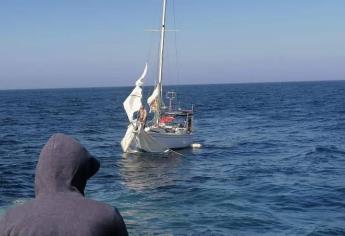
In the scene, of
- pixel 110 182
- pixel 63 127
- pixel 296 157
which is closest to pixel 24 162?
pixel 110 182

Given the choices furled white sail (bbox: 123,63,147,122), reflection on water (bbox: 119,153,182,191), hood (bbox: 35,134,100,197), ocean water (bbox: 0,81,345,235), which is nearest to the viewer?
hood (bbox: 35,134,100,197)

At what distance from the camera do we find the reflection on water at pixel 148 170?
73.5 ft

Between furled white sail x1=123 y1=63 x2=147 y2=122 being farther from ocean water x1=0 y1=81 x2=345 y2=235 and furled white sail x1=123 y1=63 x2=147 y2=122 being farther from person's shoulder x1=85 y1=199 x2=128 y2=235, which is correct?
person's shoulder x1=85 y1=199 x2=128 y2=235

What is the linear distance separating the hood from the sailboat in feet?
90.2

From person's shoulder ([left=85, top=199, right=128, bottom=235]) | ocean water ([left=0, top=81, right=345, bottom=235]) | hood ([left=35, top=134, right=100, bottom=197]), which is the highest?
hood ([left=35, top=134, right=100, bottom=197])

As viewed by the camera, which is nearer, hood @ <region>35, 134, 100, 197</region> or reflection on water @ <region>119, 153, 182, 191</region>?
hood @ <region>35, 134, 100, 197</region>

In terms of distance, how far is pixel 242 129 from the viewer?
46.0m

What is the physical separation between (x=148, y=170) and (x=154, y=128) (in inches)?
221

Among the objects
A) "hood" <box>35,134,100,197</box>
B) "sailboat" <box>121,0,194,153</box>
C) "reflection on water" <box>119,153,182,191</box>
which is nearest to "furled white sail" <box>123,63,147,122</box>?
"sailboat" <box>121,0,194,153</box>

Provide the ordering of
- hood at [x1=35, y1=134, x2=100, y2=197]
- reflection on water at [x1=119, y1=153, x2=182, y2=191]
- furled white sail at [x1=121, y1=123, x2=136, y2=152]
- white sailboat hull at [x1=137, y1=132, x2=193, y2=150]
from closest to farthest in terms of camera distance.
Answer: hood at [x1=35, y1=134, x2=100, y2=197] → reflection on water at [x1=119, y1=153, x2=182, y2=191] → furled white sail at [x1=121, y1=123, x2=136, y2=152] → white sailboat hull at [x1=137, y1=132, x2=193, y2=150]

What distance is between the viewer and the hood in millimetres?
2848

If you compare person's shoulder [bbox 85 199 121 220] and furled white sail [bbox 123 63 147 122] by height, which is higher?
person's shoulder [bbox 85 199 121 220]

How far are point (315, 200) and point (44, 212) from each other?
55.6 feet

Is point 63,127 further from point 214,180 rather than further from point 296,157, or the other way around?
point 214,180
